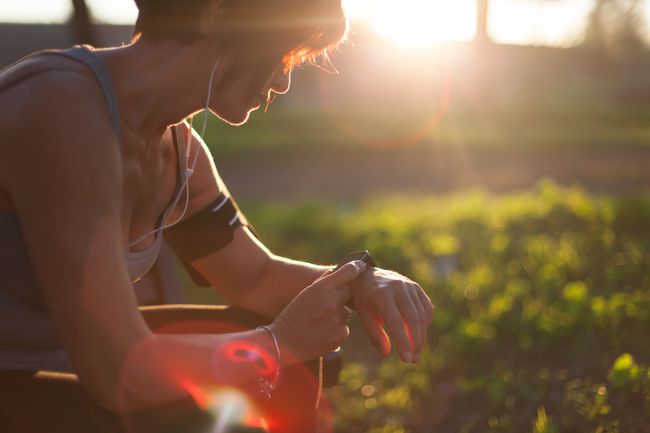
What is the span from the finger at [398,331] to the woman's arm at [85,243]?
22.8 inches

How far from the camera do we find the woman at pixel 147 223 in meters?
1.41

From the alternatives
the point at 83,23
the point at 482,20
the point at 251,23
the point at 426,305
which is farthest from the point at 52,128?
the point at 482,20

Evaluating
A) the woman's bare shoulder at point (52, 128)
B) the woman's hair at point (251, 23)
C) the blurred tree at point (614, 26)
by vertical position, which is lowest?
the blurred tree at point (614, 26)

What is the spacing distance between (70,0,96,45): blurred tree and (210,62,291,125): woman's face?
225 centimetres

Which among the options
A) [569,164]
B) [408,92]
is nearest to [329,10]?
[569,164]

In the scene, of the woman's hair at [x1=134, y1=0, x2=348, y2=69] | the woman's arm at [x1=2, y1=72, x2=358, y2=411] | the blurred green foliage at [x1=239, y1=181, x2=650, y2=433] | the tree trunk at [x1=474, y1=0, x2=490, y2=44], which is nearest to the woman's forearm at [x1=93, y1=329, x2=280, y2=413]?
the woman's arm at [x1=2, y1=72, x2=358, y2=411]

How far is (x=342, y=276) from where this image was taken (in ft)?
5.95

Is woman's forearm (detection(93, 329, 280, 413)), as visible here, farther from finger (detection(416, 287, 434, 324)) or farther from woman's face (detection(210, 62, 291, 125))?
woman's face (detection(210, 62, 291, 125))

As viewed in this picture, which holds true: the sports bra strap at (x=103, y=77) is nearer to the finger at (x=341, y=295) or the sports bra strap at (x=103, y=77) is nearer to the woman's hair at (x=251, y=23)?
the woman's hair at (x=251, y=23)

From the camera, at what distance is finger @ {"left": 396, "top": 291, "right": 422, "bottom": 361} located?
5.94 ft

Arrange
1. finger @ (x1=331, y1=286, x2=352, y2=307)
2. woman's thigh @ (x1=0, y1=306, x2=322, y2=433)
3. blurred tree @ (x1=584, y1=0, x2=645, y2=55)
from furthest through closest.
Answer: blurred tree @ (x1=584, y1=0, x2=645, y2=55) < finger @ (x1=331, y1=286, x2=352, y2=307) < woman's thigh @ (x1=0, y1=306, x2=322, y2=433)

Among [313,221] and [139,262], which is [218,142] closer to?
[313,221]

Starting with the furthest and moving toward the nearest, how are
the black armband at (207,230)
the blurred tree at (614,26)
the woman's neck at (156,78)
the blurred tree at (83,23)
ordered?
the blurred tree at (614,26)
the blurred tree at (83,23)
the black armband at (207,230)
the woman's neck at (156,78)

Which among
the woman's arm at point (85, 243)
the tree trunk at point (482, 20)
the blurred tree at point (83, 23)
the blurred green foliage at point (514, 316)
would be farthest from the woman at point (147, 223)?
the tree trunk at point (482, 20)
